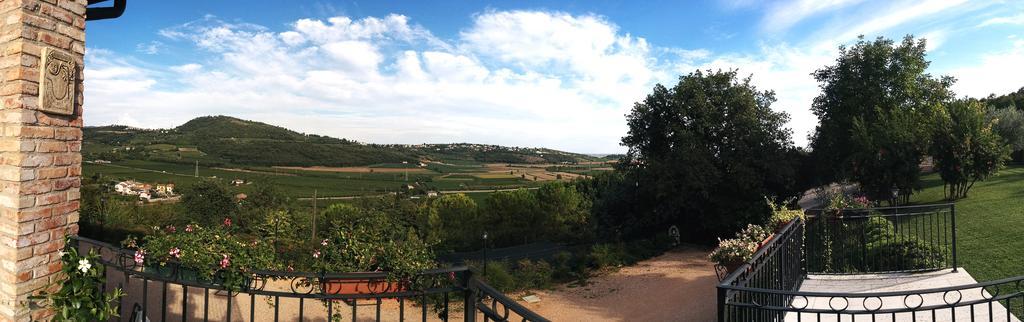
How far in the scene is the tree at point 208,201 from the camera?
2422cm

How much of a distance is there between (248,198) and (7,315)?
26972 millimetres

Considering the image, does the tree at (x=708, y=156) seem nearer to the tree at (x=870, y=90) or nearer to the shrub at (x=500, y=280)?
the tree at (x=870, y=90)

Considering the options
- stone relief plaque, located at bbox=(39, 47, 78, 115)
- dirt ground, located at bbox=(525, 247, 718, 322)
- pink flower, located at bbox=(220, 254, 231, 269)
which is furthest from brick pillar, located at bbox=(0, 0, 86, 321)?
dirt ground, located at bbox=(525, 247, 718, 322)

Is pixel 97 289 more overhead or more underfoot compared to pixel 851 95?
more underfoot

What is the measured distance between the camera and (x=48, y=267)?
2908mm

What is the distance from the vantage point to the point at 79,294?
2881 millimetres

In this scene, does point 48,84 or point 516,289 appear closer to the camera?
point 48,84

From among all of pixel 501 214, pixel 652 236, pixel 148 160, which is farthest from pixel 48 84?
pixel 148 160

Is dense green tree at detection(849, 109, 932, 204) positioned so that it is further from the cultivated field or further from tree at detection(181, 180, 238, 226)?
the cultivated field

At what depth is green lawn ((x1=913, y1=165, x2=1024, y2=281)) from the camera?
6.59 m

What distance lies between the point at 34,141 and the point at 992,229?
14.1 meters

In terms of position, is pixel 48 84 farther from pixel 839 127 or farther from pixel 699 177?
pixel 839 127

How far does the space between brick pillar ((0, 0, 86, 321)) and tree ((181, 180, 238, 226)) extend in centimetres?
2415

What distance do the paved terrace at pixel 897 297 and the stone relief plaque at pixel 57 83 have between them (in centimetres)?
605
